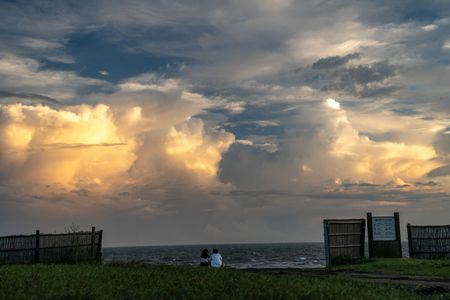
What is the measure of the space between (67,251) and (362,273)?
1841 cm

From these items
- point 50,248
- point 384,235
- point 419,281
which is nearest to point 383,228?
point 384,235

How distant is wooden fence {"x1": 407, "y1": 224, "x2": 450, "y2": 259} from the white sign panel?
1.06 metres

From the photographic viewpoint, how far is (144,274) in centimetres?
1855

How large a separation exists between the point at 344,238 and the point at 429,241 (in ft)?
17.5

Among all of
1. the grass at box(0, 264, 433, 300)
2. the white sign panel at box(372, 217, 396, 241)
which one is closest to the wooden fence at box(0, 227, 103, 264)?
the grass at box(0, 264, 433, 300)

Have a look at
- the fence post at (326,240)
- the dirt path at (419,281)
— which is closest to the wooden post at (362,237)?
the fence post at (326,240)

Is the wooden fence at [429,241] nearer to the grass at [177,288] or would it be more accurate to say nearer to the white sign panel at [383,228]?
the white sign panel at [383,228]

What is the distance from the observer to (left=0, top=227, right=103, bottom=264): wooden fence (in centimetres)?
2994

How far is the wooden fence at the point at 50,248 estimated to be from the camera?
29.9m

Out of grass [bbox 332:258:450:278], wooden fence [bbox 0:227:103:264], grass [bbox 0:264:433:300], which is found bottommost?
grass [bbox 332:258:450:278]

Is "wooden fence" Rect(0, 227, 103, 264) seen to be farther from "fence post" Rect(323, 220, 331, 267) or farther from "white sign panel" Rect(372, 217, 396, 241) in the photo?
"white sign panel" Rect(372, 217, 396, 241)

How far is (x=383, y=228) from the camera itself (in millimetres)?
32156

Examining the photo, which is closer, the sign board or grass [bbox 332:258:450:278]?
grass [bbox 332:258:450:278]

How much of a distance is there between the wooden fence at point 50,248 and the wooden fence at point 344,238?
15247 mm
